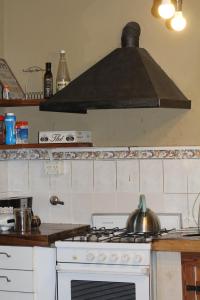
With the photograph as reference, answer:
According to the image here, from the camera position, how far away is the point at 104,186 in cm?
380

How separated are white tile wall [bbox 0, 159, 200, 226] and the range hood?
1.41 feet

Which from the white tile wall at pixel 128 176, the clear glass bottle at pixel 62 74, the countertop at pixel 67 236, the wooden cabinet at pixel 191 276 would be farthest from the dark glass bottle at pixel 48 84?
the wooden cabinet at pixel 191 276

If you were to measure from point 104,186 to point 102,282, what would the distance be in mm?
842

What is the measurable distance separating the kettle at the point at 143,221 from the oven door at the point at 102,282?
0.36 metres

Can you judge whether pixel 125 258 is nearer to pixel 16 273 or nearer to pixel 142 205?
pixel 142 205

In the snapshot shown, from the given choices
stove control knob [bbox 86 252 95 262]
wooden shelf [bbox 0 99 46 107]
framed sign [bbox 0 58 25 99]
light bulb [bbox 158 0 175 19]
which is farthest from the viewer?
framed sign [bbox 0 58 25 99]

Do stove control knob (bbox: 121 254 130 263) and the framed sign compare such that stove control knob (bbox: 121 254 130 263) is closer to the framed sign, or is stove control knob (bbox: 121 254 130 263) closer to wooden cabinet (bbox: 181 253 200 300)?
wooden cabinet (bbox: 181 253 200 300)

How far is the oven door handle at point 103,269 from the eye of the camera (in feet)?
9.97

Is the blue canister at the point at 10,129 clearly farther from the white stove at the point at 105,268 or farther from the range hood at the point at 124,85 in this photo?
the white stove at the point at 105,268

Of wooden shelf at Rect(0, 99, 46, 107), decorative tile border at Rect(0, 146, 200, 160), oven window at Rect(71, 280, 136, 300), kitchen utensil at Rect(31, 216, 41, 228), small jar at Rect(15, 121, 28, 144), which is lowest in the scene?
oven window at Rect(71, 280, 136, 300)

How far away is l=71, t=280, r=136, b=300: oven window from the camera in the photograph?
3053 mm

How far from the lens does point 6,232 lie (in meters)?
3.44

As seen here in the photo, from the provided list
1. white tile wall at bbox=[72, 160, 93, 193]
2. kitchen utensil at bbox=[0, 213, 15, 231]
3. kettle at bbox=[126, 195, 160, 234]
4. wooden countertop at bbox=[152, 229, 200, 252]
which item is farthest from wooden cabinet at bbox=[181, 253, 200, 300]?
kitchen utensil at bbox=[0, 213, 15, 231]

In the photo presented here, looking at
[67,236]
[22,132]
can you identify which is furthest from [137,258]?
[22,132]
